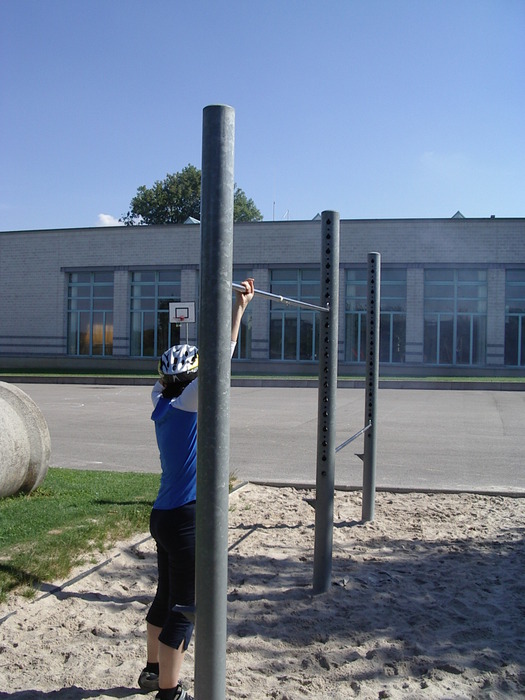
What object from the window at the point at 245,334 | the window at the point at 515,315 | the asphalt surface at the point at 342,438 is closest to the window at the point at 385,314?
the window at the point at 515,315

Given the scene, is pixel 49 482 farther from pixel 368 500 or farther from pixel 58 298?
pixel 58 298

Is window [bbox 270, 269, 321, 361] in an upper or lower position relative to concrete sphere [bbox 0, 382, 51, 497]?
upper

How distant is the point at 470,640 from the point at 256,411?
43.2ft

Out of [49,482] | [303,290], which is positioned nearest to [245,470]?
[49,482]

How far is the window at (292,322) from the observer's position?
34312mm

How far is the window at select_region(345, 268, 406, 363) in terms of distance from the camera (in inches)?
1308

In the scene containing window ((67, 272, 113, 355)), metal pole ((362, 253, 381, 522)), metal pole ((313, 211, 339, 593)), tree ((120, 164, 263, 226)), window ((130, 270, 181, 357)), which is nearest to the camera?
metal pole ((313, 211, 339, 593))

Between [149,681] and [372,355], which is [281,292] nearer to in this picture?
[372,355]

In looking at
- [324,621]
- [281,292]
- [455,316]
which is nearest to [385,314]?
[455,316]

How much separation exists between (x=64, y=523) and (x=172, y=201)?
65362 millimetres

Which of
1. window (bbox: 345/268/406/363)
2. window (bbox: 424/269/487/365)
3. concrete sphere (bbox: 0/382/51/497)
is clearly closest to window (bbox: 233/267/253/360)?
window (bbox: 345/268/406/363)

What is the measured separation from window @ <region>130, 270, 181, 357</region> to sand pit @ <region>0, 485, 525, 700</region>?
1208 inches

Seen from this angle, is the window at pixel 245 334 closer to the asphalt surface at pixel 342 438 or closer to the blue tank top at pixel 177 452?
the asphalt surface at pixel 342 438

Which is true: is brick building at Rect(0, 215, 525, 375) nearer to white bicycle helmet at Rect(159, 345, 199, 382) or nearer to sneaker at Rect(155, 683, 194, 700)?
white bicycle helmet at Rect(159, 345, 199, 382)
